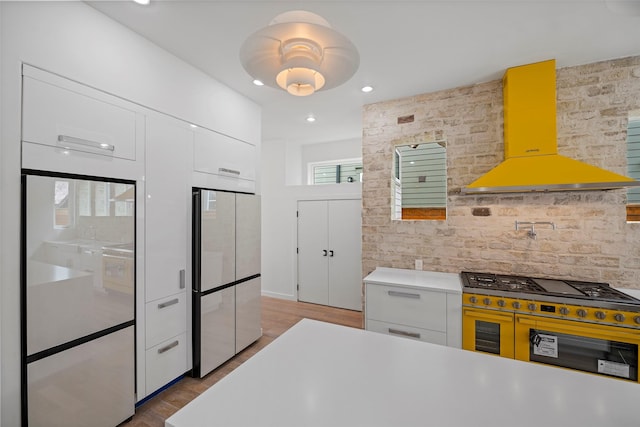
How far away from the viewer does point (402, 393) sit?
35.2 inches

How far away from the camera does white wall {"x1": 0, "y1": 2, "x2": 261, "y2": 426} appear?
1.42 meters

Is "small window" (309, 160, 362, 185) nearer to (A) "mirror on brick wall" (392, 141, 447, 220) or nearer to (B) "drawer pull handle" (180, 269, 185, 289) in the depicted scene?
(A) "mirror on brick wall" (392, 141, 447, 220)

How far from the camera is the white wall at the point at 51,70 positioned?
1.42 metres

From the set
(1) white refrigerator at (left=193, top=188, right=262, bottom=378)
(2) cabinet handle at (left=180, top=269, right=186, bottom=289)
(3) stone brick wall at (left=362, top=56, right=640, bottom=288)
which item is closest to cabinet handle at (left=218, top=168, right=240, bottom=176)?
(1) white refrigerator at (left=193, top=188, right=262, bottom=378)

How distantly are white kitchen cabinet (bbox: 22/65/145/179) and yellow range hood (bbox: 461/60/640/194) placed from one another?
2.74 meters

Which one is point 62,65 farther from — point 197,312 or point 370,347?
point 370,347

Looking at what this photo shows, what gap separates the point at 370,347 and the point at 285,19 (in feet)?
4.20

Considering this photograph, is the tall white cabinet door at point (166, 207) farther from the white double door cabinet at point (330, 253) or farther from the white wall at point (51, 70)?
the white double door cabinet at point (330, 253)

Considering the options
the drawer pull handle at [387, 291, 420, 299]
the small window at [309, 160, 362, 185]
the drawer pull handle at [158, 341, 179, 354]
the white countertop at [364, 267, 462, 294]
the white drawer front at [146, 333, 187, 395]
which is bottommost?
the white drawer front at [146, 333, 187, 395]

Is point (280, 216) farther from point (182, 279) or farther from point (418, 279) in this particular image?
point (418, 279)

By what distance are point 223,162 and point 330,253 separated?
238cm

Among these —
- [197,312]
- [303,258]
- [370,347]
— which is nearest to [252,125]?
[197,312]

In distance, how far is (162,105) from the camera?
2.25m

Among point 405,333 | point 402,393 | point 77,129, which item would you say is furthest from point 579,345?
point 77,129
